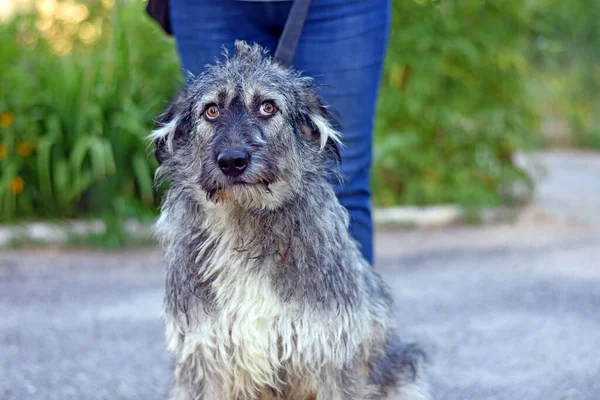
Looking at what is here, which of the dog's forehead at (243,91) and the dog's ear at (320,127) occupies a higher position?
the dog's forehead at (243,91)

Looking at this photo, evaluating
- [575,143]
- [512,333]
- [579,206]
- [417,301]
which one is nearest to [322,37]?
[512,333]

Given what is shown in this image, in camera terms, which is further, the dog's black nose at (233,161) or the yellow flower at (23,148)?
the yellow flower at (23,148)

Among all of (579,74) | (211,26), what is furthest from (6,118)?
(579,74)

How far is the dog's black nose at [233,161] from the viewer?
2.89m

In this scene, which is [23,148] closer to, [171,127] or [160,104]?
[160,104]

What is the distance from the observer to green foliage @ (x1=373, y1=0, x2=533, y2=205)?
861 centimetres

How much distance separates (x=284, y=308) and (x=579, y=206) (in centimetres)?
778

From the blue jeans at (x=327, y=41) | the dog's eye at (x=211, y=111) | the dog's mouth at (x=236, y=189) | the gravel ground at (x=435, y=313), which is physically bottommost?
the gravel ground at (x=435, y=313)

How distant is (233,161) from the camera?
114 inches

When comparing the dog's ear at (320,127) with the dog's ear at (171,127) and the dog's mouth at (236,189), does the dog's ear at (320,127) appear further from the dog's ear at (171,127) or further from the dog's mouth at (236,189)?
the dog's ear at (171,127)

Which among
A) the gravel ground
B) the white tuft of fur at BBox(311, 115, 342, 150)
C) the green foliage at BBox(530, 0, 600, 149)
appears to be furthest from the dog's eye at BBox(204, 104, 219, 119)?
the green foliage at BBox(530, 0, 600, 149)

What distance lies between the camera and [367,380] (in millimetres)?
3373

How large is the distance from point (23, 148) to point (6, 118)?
1.01ft

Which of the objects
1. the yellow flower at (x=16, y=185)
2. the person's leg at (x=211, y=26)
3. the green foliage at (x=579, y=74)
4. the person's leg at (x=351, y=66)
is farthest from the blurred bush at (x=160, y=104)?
the green foliage at (x=579, y=74)
